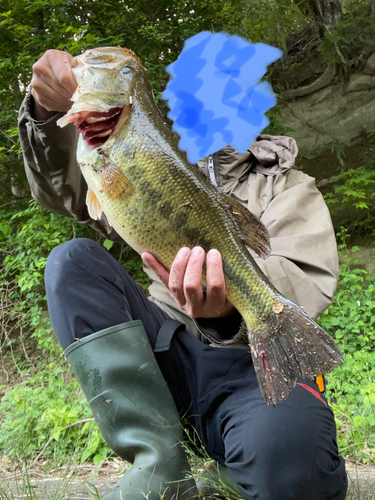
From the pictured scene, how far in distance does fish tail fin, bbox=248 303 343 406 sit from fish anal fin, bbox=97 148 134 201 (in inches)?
24.7

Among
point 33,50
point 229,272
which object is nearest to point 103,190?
point 229,272

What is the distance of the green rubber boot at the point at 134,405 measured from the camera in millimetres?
1457

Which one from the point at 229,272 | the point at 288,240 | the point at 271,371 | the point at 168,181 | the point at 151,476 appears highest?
the point at 168,181

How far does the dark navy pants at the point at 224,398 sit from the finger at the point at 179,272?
0.99ft

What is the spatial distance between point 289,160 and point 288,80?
5277 mm

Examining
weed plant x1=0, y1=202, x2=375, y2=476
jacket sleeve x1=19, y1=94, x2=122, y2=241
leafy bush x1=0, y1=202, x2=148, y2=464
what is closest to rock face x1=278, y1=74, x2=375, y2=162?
weed plant x1=0, y1=202, x2=375, y2=476

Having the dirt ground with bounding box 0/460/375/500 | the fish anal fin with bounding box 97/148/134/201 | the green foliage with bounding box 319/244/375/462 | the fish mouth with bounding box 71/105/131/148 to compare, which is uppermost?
the fish mouth with bounding box 71/105/131/148

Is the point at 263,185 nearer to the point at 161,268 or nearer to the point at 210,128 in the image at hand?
the point at 210,128

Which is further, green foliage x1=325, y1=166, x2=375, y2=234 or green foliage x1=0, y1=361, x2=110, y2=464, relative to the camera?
green foliage x1=325, y1=166, x2=375, y2=234

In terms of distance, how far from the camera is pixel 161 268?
1.49 metres

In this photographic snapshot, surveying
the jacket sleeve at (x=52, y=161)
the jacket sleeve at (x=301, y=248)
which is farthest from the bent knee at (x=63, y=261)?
the jacket sleeve at (x=301, y=248)

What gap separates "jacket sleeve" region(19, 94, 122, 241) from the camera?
1898 millimetres

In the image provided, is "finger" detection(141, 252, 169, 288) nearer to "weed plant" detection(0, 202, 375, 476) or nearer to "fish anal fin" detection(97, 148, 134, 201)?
"fish anal fin" detection(97, 148, 134, 201)

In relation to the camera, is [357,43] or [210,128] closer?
[210,128]
